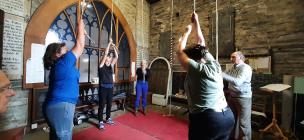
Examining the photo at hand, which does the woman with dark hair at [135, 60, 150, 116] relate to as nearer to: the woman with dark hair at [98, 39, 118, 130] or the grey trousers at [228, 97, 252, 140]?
the woman with dark hair at [98, 39, 118, 130]

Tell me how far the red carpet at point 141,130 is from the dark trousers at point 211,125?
81.1 inches

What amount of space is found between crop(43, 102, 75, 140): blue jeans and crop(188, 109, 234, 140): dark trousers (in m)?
1.16

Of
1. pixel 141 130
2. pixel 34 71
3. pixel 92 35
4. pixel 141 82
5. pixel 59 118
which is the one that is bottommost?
pixel 141 130

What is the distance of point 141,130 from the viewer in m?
3.68

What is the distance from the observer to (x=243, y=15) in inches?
185

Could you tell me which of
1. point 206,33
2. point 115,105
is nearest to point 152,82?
point 115,105

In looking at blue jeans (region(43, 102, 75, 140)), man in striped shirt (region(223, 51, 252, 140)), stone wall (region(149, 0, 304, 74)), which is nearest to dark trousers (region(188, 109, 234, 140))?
blue jeans (region(43, 102, 75, 140))

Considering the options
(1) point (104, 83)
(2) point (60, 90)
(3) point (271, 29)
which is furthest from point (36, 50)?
(3) point (271, 29)

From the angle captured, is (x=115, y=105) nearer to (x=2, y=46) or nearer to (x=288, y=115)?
(x=2, y=46)

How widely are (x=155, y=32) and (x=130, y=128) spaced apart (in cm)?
421

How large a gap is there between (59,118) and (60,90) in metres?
0.26

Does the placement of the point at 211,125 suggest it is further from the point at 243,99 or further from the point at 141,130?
the point at 141,130

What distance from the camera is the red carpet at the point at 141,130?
3.31 m

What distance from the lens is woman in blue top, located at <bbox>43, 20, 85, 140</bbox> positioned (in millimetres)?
1628
